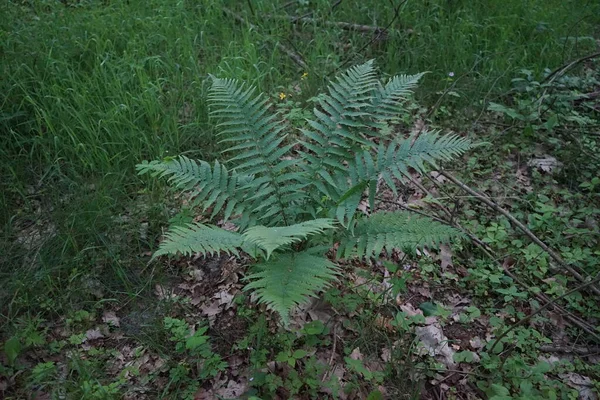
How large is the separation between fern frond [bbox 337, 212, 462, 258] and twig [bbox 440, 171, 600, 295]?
40.9 inches

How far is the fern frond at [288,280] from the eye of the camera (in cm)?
200

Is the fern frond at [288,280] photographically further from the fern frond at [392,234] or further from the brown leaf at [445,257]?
the brown leaf at [445,257]

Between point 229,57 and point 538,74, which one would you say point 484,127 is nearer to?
point 538,74

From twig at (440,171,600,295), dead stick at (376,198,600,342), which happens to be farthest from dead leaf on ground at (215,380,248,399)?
twig at (440,171,600,295)

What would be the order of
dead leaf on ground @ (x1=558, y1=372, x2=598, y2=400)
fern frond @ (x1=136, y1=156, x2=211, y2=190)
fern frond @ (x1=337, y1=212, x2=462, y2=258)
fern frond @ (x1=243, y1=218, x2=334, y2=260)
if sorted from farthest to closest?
1. fern frond @ (x1=136, y1=156, x2=211, y2=190)
2. dead leaf on ground @ (x1=558, y1=372, x2=598, y2=400)
3. fern frond @ (x1=337, y1=212, x2=462, y2=258)
4. fern frond @ (x1=243, y1=218, x2=334, y2=260)

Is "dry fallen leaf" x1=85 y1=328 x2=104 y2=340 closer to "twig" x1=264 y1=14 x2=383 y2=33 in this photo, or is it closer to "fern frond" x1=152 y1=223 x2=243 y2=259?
"fern frond" x1=152 y1=223 x2=243 y2=259

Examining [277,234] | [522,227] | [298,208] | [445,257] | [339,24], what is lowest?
[445,257]

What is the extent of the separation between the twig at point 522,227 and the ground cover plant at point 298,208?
21 mm

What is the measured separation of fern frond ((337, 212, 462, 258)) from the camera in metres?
2.33

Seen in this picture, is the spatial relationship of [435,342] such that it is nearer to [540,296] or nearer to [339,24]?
[540,296]

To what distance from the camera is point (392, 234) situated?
2.44 meters

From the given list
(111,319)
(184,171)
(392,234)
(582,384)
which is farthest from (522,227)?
(111,319)

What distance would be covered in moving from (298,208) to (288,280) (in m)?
0.69

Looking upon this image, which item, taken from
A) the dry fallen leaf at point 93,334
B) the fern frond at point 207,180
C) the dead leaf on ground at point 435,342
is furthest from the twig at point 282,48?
the dry fallen leaf at point 93,334
